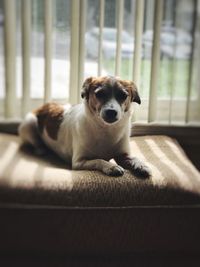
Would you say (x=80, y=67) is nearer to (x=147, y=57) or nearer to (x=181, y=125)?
(x=147, y=57)

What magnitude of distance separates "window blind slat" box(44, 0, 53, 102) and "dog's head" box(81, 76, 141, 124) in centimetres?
42

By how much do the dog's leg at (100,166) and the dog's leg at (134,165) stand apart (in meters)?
0.06


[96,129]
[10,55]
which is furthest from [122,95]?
[10,55]

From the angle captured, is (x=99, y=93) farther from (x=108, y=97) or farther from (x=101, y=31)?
(x=101, y=31)

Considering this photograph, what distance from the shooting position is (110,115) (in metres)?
1.61

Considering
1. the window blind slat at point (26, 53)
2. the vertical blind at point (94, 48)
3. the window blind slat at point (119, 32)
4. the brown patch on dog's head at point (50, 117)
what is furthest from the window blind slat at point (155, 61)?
the window blind slat at point (26, 53)

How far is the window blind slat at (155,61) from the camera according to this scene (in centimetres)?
209

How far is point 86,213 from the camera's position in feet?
4.88

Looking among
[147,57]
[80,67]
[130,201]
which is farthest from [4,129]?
[130,201]

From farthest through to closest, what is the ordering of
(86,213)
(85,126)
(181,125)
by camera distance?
(181,125) → (85,126) → (86,213)

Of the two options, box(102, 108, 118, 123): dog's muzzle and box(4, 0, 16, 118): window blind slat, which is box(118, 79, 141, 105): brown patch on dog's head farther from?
box(4, 0, 16, 118): window blind slat

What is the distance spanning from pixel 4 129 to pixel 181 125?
836 mm

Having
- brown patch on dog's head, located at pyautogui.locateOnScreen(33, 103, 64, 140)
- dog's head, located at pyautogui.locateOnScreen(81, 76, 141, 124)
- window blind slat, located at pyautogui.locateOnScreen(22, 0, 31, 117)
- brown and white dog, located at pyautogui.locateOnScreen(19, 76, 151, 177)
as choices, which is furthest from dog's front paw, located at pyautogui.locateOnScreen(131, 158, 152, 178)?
window blind slat, located at pyautogui.locateOnScreen(22, 0, 31, 117)

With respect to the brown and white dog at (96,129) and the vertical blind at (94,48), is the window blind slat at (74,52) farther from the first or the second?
the brown and white dog at (96,129)
